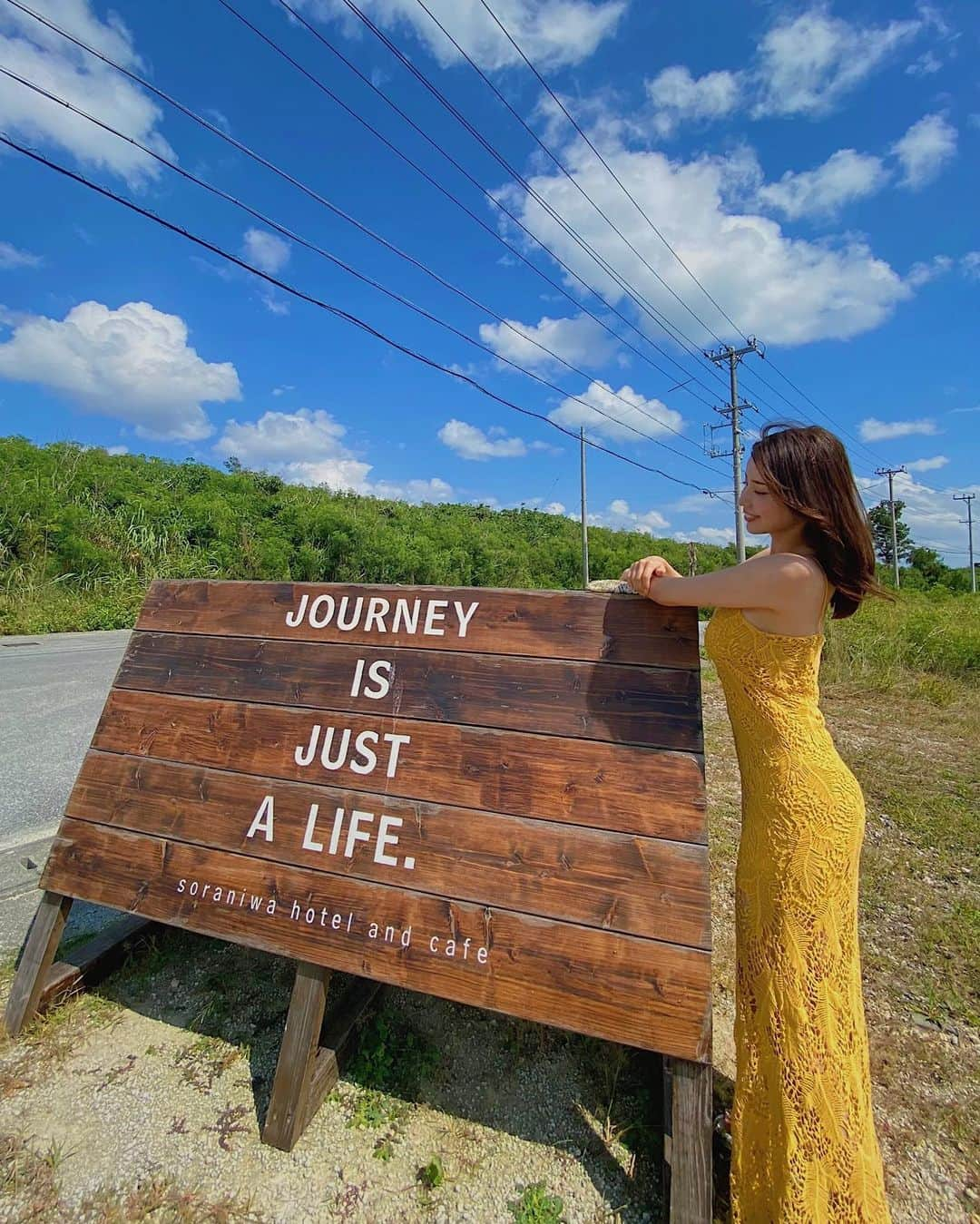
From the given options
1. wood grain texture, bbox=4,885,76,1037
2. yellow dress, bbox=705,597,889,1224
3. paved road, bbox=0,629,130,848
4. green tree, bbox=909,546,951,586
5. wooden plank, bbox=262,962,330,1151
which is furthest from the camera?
green tree, bbox=909,546,951,586

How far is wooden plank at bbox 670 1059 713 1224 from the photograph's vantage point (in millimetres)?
1292

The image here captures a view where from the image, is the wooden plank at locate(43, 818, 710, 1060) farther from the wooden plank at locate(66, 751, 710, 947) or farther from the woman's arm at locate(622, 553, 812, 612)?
the woman's arm at locate(622, 553, 812, 612)

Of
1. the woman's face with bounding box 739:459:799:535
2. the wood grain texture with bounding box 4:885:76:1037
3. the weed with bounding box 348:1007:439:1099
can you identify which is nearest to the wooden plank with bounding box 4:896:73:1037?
the wood grain texture with bounding box 4:885:76:1037

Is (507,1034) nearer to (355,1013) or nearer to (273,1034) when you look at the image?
(355,1013)

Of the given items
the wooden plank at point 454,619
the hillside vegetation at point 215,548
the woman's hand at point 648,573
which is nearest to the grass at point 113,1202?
the wooden plank at point 454,619

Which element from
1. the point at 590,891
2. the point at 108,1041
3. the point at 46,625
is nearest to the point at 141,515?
the point at 46,625

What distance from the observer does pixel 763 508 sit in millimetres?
1384

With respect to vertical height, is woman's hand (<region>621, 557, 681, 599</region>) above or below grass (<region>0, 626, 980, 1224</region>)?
above

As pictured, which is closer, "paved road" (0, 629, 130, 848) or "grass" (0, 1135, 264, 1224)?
"grass" (0, 1135, 264, 1224)

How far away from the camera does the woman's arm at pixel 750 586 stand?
A: 51.6 inches

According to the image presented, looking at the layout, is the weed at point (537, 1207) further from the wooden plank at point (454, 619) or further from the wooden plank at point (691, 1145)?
the wooden plank at point (454, 619)

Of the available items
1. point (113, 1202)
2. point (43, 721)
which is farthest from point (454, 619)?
point (43, 721)

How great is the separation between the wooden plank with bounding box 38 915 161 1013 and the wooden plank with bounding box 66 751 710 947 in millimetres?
525

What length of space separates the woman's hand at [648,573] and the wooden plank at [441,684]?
0.68 ft
